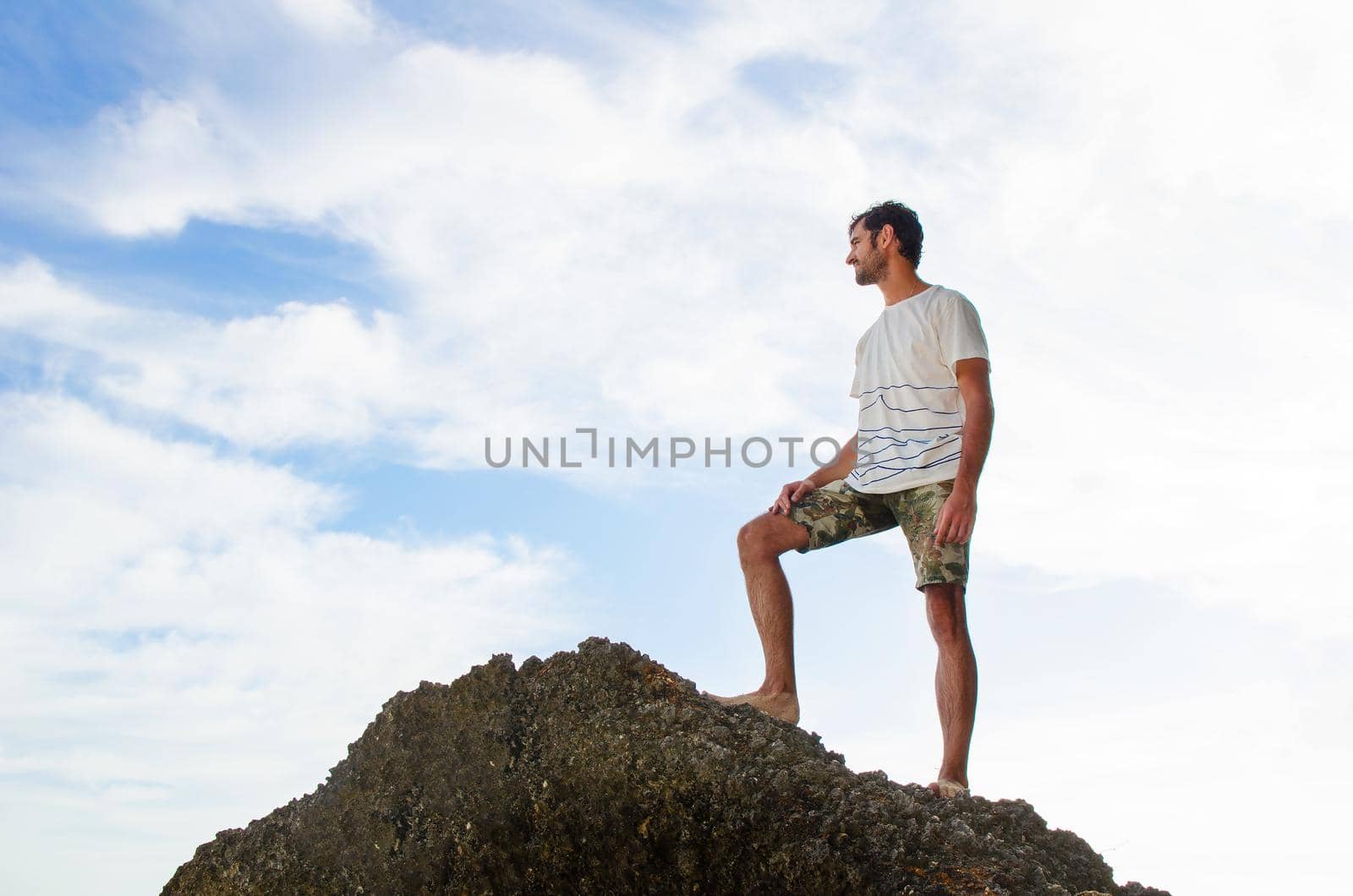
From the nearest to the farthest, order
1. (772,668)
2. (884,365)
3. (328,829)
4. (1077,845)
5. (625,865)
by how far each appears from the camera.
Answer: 1. (625,865)
2. (328,829)
3. (1077,845)
4. (772,668)
5. (884,365)

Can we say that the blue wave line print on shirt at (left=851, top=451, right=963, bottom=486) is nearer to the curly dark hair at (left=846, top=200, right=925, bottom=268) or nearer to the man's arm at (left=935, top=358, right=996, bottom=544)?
the man's arm at (left=935, top=358, right=996, bottom=544)

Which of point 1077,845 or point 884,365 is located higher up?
point 884,365

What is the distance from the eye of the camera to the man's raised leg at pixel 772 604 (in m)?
5.01

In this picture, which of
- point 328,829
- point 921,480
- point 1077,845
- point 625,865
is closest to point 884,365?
point 921,480

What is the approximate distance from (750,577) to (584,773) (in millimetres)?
1366

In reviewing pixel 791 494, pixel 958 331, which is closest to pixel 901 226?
pixel 958 331

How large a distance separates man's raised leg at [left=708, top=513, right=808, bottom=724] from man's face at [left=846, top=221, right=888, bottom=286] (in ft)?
4.27

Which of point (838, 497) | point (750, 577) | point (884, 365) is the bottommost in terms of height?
point (750, 577)

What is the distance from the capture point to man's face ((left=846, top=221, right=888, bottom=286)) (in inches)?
225

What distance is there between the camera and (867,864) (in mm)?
3715

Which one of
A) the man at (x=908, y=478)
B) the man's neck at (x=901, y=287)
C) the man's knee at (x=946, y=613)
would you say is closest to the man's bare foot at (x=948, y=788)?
the man at (x=908, y=478)

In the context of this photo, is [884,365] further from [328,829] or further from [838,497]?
[328,829]

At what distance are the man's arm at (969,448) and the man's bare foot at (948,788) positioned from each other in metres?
0.99

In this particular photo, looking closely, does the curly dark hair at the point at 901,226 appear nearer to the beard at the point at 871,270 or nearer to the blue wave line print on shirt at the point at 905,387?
the beard at the point at 871,270
